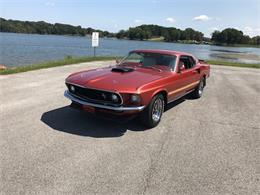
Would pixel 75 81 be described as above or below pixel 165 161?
above

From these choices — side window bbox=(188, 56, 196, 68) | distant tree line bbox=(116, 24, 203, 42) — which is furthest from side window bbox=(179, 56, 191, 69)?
distant tree line bbox=(116, 24, 203, 42)

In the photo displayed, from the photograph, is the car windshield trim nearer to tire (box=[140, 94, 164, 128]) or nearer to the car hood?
the car hood

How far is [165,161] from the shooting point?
13.7ft

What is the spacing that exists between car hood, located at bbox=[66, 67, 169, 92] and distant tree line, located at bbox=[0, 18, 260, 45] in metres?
118

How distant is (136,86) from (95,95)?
781 millimetres

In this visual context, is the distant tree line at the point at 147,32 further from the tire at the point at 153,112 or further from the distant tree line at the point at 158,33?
the tire at the point at 153,112

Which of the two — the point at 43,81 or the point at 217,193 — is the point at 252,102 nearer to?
the point at 217,193

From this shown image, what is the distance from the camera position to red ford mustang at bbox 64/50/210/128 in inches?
197

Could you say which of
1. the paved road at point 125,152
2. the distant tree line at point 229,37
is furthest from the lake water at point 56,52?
the distant tree line at point 229,37

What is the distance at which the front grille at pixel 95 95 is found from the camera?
16.5 ft

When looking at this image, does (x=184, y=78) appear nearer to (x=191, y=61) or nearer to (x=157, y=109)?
(x=191, y=61)

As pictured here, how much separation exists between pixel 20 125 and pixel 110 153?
208 cm

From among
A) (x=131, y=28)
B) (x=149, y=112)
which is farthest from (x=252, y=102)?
(x=131, y=28)

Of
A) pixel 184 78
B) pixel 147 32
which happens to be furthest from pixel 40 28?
pixel 184 78
